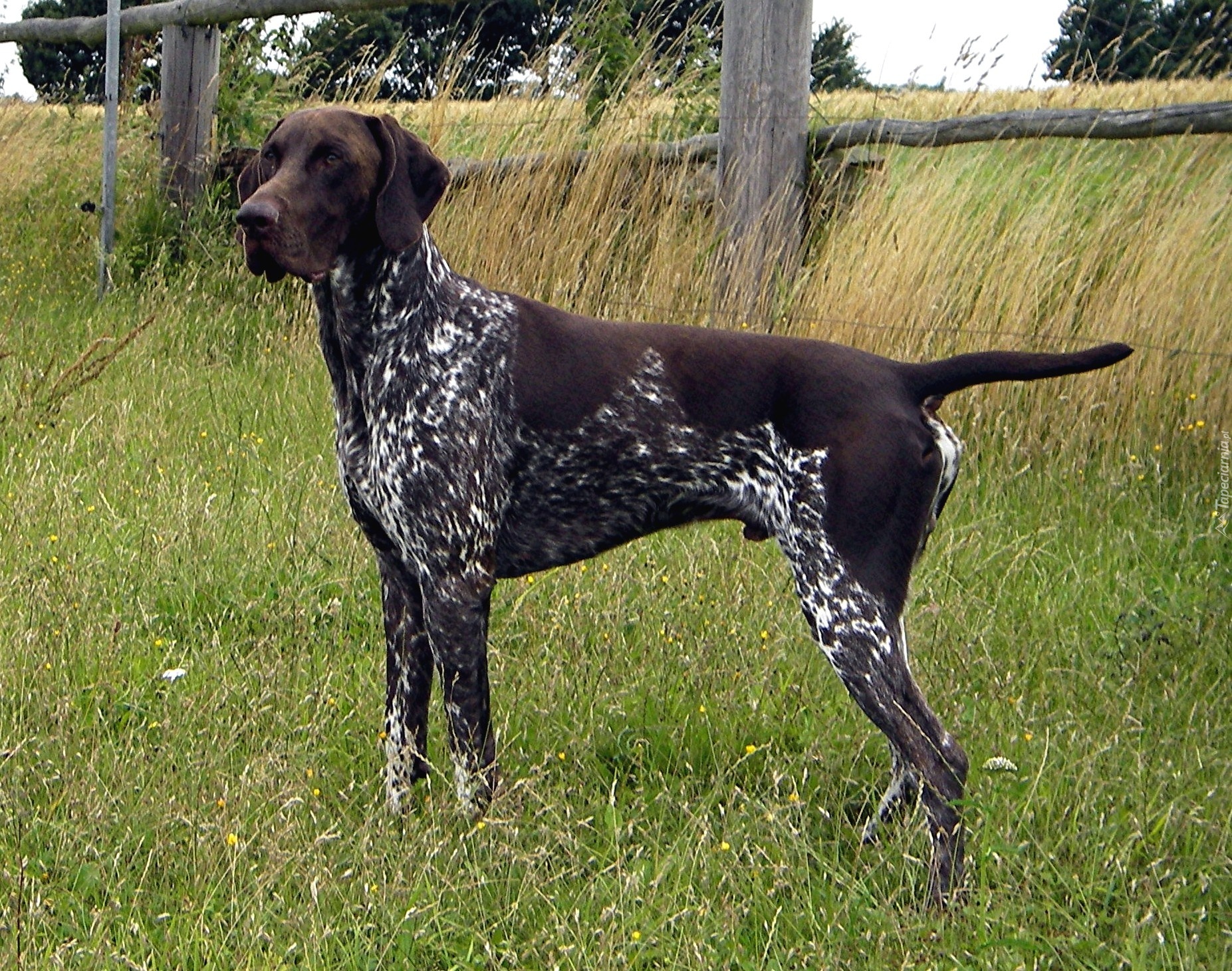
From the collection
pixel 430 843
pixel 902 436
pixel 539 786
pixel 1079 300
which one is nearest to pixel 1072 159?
pixel 1079 300

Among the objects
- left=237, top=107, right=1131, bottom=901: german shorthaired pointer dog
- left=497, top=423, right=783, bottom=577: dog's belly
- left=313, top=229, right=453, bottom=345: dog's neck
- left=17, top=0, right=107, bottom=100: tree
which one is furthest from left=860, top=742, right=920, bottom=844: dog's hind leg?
left=17, top=0, right=107, bottom=100: tree

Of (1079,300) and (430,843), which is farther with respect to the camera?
(1079,300)

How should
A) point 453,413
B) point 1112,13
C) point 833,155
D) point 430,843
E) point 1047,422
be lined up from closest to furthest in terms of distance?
Result: 1. point 430,843
2. point 453,413
3. point 1047,422
4. point 833,155
5. point 1112,13

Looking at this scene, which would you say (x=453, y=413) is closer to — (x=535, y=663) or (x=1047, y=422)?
(x=535, y=663)

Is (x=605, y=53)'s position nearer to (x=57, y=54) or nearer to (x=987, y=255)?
(x=987, y=255)

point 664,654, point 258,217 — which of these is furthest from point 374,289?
point 664,654

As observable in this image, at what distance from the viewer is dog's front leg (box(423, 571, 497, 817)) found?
3176 mm

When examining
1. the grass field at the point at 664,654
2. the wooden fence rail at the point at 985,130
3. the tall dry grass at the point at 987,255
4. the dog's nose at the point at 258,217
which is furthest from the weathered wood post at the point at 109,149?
the dog's nose at the point at 258,217

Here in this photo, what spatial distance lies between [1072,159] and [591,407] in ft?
10.8

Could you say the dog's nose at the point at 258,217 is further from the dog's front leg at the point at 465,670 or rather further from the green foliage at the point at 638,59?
the green foliage at the point at 638,59

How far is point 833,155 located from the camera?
6051 millimetres

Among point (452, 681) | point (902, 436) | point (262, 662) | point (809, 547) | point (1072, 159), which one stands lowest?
point (262, 662)

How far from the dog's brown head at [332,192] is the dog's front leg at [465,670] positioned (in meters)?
0.77

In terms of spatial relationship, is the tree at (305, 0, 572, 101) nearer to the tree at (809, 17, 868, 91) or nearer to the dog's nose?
the tree at (809, 17, 868, 91)
